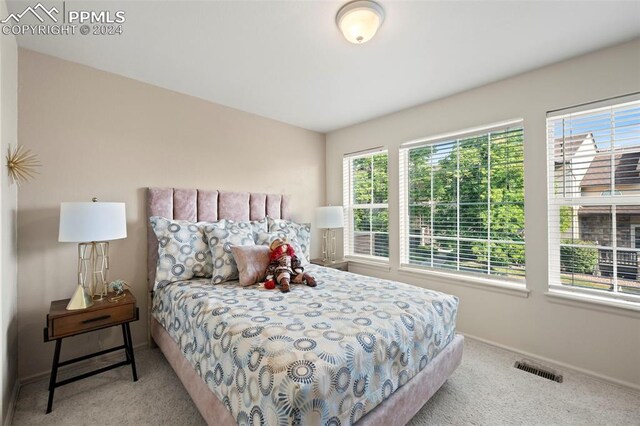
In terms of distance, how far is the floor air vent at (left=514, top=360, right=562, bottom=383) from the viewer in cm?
214

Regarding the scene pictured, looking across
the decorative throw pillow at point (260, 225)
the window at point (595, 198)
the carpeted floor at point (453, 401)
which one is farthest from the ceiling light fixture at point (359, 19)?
the carpeted floor at point (453, 401)

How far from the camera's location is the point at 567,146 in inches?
93.0

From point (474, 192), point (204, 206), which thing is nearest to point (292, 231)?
point (204, 206)

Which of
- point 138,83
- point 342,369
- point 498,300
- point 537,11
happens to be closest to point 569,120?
point 537,11

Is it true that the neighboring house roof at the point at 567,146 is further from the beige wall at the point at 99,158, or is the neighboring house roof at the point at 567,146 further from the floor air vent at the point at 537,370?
the beige wall at the point at 99,158

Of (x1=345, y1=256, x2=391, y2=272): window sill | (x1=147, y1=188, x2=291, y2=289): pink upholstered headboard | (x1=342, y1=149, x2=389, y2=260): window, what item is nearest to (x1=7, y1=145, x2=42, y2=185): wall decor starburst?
(x1=147, y1=188, x2=291, y2=289): pink upholstered headboard

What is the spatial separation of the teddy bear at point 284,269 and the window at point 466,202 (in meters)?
1.63

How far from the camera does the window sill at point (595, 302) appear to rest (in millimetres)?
2028

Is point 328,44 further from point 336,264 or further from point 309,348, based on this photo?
point 336,264

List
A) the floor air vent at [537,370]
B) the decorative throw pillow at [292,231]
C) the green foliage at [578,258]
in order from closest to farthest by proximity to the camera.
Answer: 1. the floor air vent at [537,370]
2. the green foliage at [578,258]
3. the decorative throw pillow at [292,231]

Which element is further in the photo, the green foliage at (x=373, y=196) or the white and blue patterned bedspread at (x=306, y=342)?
the green foliage at (x=373, y=196)

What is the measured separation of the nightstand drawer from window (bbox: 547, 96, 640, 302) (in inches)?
139

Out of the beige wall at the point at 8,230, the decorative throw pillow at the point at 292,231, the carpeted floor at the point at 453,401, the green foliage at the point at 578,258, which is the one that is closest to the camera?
the beige wall at the point at 8,230

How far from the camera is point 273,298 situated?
1932 millimetres
